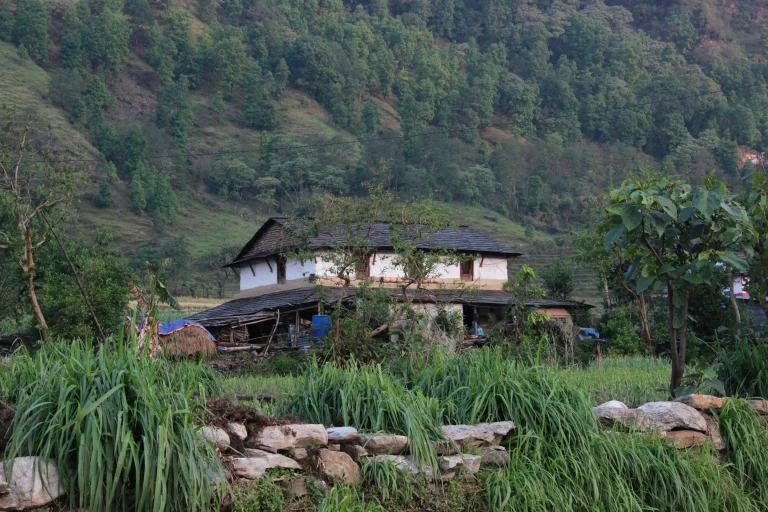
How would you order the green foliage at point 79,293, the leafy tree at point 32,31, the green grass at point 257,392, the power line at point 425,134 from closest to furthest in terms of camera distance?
the green grass at point 257,392
the green foliage at point 79,293
the power line at point 425,134
the leafy tree at point 32,31

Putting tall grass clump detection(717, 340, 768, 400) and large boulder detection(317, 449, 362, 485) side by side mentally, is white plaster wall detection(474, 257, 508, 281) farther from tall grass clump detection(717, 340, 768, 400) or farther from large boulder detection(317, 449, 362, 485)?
large boulder detection(317, 449, 362, 485)

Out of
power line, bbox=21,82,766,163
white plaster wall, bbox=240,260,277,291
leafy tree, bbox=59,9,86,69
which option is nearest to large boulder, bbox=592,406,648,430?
white plaster wall, bbox=240,260,277,291

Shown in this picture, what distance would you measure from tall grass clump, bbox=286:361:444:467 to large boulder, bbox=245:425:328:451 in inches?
20.6

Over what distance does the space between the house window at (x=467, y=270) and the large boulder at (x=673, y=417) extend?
29327 mm

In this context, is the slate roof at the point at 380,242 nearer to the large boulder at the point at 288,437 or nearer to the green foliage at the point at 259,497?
the large boulder at the point at 288,437

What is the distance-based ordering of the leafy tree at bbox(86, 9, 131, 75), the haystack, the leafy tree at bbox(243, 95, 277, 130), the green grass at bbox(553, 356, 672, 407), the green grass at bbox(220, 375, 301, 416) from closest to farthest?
the green grass at bbox(220, 375, 301, 416), the green grass at bbox(553, 356, 672, 407), the haystack, the leafy tree at bbox(243, 95, 277, 130), the leafy tree at bbox(86, 9, 131, 75)

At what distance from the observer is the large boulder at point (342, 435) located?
633 cm

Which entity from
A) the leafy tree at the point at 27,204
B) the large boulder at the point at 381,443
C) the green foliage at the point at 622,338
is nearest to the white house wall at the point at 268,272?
the green foliage at the point at 622,338

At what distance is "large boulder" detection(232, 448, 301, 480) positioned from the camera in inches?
225

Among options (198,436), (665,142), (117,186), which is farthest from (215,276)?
(665,142)

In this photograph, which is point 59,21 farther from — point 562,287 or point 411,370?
point 411,370

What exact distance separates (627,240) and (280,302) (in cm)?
2508

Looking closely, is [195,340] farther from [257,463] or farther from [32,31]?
[32,31]

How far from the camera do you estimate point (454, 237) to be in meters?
38.2
